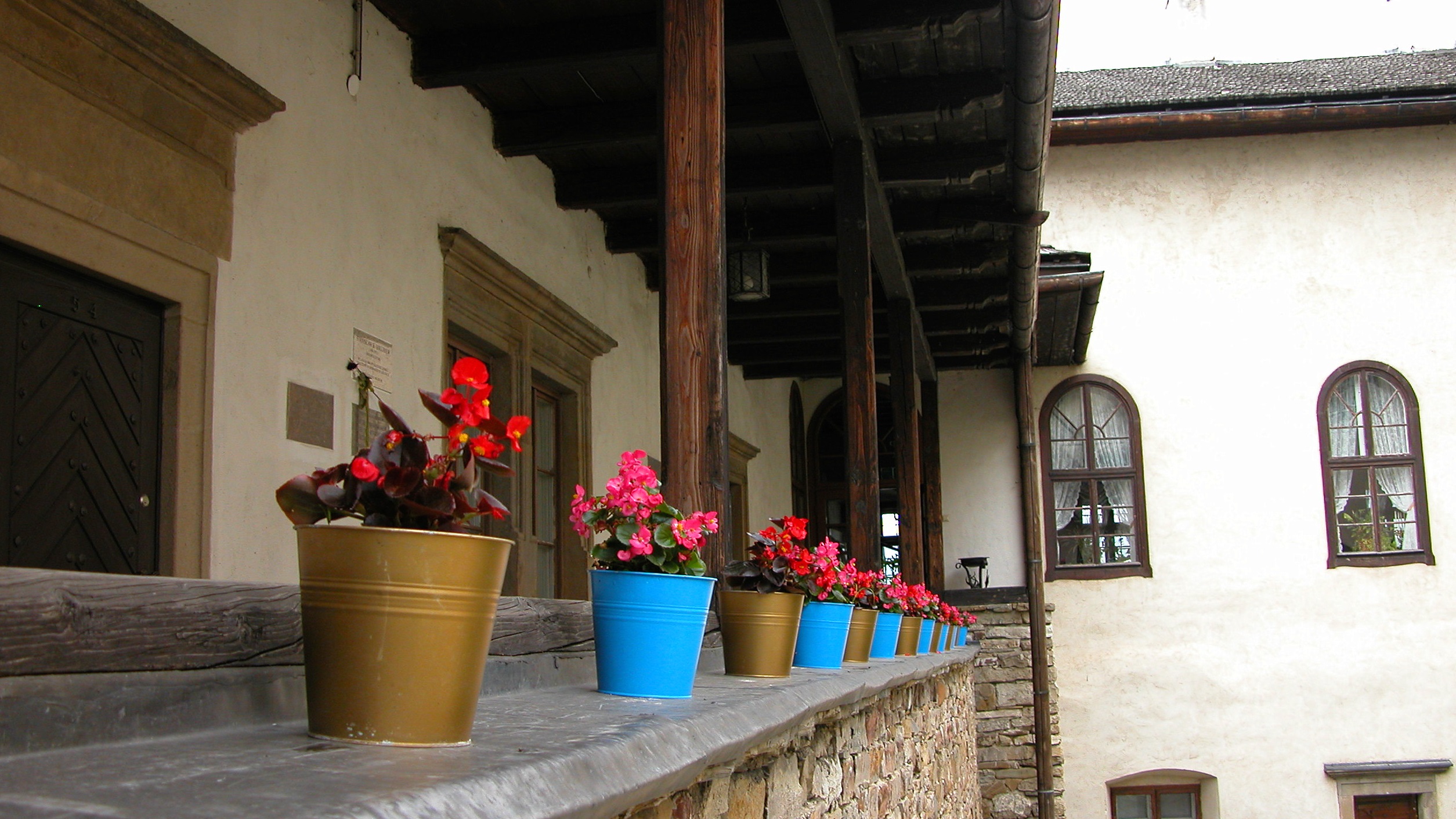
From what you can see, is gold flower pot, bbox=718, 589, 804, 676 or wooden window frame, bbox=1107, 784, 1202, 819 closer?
gold flower pot, bbox=718, 589, 804, 676

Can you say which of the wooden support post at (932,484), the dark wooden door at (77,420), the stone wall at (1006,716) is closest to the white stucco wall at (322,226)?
the dark wooden door at (77,420)

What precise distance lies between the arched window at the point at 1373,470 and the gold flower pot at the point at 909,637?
7509 millimetres

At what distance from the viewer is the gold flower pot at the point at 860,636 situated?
4227mm

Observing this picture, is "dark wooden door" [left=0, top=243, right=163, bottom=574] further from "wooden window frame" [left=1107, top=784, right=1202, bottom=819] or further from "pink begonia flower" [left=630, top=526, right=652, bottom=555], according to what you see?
"wooden window frame" [left=1107, top=784, right=1202, bottom=819]

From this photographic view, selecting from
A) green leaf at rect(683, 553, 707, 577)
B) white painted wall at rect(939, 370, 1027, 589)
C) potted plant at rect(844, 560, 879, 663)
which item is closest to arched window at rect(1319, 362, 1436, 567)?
white painted wall at rect(939, 370, 1027, 589)

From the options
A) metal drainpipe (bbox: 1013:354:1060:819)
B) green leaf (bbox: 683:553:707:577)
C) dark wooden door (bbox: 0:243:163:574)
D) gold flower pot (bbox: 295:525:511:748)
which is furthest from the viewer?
metal drainpipe (bbox: 1013:354:1060:819)

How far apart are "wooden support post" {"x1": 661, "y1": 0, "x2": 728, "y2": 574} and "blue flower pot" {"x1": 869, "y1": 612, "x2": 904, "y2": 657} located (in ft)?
6.17

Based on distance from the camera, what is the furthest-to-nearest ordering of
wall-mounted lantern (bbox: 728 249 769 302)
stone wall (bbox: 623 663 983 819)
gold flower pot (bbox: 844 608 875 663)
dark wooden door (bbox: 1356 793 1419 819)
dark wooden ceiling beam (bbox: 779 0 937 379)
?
dark wooden door (bbox: 1356 793 1419 819) → wall-mounted lantern (bbox: 728 249 769 302) → dark wooden ceiling beam (bbox: 779 0 937 379) → gold flower pot (bbox: 844 608 875 663) → stone wall (bbox: 623 663 983 819)

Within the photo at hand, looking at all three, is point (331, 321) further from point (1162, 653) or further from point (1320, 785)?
point (1320, 785)

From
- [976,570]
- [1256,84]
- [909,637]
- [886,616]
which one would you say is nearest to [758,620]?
[886,616]

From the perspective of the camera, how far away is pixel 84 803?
0.87 meters

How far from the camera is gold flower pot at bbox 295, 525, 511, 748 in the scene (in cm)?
131

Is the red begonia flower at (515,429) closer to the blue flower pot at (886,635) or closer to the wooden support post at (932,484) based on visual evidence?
the blue flower pot at (886,635)

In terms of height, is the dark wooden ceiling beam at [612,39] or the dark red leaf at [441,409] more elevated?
the dark wooden ceiling beam at [612,39]
